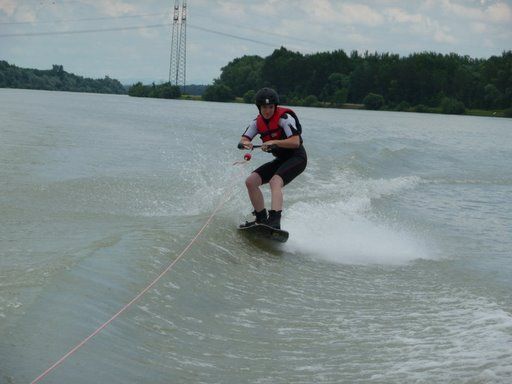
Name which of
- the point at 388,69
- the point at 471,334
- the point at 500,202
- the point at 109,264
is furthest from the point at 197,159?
the point at 388,69

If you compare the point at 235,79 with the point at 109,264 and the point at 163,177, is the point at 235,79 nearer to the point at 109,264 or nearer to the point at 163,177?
the point at 163,177

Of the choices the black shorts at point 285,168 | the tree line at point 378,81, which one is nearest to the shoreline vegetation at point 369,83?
the tree line at point 378,81

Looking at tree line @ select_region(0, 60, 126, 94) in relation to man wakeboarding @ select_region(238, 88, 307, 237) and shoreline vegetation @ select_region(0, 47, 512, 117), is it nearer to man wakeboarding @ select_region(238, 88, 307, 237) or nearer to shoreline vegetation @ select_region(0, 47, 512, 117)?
shoreline vegetation @ select_region(0, 47, 512, 117)

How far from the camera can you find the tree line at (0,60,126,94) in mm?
119812

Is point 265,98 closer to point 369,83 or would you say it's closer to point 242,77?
point 369,83

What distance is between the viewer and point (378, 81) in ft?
340

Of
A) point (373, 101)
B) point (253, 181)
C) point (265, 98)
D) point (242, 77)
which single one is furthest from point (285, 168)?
point (242, 77)

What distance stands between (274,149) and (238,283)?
92.5 inches

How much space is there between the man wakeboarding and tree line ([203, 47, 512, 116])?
292ft

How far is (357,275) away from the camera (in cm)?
731

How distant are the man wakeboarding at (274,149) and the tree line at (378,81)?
8910 centimetres

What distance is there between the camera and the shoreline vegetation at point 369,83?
97.8m

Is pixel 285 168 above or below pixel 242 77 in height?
below

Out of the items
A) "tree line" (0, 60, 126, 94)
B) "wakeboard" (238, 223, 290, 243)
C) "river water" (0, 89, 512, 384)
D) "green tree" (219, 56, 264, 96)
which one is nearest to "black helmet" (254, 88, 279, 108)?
"wakeboard" (238, 223, 290, 243)
